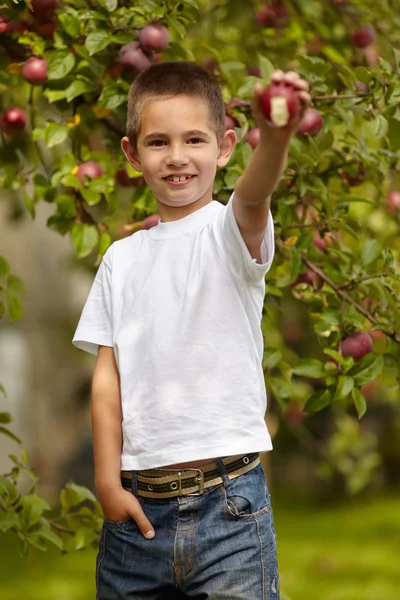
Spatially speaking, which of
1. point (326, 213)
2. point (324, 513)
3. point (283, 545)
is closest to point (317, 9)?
point (326, 213)

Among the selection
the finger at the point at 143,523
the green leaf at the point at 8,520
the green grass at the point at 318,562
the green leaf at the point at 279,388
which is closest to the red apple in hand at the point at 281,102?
the finger at the point at 143,523

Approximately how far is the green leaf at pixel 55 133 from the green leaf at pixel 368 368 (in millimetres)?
781

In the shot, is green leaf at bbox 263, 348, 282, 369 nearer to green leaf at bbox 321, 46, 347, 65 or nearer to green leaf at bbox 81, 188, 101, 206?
green leaf at bbox 81, 188, 101, 206

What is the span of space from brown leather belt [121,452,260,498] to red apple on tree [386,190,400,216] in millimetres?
1231

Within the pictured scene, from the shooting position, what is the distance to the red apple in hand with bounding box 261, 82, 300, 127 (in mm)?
1257

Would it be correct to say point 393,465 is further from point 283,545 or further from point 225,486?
point 225,486

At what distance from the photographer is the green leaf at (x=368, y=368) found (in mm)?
1915

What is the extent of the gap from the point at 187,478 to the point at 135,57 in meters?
0.92

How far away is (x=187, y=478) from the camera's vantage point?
1.55 meters

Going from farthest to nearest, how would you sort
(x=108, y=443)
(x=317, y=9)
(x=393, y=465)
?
(x=393, y=465) < (x=317, y=9) < (x=108, y=443)

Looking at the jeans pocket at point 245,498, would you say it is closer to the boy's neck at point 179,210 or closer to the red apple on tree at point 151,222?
the boy's neck at point 179,210

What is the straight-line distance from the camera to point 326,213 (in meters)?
2.11

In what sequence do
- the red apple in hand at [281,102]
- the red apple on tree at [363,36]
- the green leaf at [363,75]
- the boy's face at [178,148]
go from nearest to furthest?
the red apple in hand at [281,102] < the boy's face at [178,148] < the green leaf at [363,75] < the red apple on tree at [363,36]

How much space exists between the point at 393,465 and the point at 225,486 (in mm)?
5280
